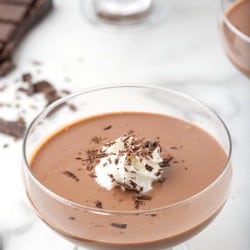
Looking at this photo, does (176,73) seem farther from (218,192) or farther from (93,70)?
(218,192)

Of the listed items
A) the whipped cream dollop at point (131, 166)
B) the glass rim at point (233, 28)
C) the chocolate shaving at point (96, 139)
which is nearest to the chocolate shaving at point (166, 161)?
the whipped cream dollop at point (131, 166)

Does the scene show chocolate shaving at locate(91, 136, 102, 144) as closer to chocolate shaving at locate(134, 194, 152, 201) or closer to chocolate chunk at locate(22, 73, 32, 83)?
chocolate shaving at locate(134, 194, 152, 201)

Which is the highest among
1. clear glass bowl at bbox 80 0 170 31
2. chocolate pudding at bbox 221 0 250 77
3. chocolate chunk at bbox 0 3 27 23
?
chocolate pudding at bbox 221 0 250 77

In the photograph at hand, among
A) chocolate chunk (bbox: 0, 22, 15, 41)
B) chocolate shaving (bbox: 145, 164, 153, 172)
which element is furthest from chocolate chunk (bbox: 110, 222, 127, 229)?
chocolate chunk (bbox: 0, 22, 15, 41)

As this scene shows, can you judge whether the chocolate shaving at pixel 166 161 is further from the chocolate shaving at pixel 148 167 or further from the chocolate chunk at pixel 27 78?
the chocolate chunk at pixel 27 78

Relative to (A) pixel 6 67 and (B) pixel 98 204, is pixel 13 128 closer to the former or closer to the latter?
(A) pixel 6 67

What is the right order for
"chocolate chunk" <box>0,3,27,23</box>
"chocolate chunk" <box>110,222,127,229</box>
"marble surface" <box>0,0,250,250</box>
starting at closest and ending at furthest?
1. "chocolate chunk" <box>110,222,127,229</box>
2. "marble surface" <box>0,0,250,250</box>
3. "chocolate chunk" <box>0,3,27,23</box>

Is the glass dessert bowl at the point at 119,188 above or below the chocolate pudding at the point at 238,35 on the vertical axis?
above

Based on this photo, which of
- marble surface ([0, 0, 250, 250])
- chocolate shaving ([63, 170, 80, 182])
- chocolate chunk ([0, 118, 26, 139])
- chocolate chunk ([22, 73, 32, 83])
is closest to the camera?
chocolate shaving ([63, 170, 80, 182])

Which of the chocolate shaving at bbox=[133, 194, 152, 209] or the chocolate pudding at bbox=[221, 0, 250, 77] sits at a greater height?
the chocolate shaving at bbox=[133, 194, 152, 209]
